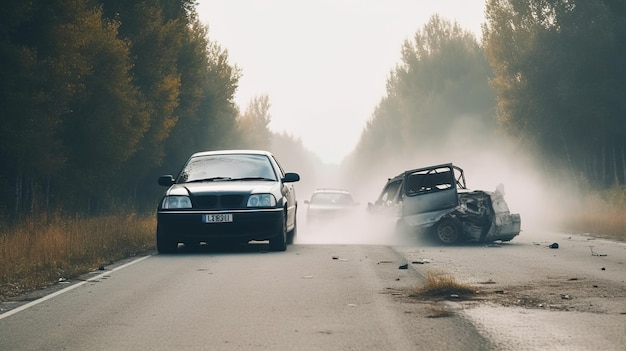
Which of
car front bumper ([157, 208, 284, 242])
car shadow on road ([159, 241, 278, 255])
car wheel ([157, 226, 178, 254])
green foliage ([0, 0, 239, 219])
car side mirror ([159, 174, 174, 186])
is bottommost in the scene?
car shadow on road ([159, 241, 278, 255])

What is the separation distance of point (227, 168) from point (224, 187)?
1329 millimetres

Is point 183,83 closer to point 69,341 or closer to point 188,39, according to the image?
point 188,39

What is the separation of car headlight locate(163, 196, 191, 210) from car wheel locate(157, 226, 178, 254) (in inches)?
19.0

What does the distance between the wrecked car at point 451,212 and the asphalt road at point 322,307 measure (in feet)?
13.1

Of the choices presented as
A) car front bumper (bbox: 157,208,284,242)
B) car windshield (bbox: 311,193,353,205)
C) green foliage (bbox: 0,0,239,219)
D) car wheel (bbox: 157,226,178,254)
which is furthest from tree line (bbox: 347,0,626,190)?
car wheel (bbox: 157,226,178,254)

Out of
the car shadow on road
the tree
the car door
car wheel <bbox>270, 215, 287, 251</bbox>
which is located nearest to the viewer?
car wheel <bbox>270, 215, 287, 251</bbox>

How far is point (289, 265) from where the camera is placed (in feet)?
47.9

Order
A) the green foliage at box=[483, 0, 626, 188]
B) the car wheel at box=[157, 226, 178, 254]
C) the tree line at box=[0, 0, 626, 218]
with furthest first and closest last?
the green foliage at box=[483, 0, 626, 188] → the tree line at box=[0, 0, 626, 218] → the car wheel at box=[157, 226, 178, 254]

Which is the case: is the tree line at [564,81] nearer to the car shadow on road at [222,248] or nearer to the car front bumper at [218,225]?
the car shadow on road at [222,248]

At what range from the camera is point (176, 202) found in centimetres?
1680

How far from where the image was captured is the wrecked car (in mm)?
19875

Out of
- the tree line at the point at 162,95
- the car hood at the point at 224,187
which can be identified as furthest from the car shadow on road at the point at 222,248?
the tree line at the point at 162,95

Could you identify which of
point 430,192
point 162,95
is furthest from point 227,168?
point 162,95

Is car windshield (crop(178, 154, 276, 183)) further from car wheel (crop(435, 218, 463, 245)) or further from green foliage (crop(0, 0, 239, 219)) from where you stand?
green foliage (crop(0, 0, 239, 219))
